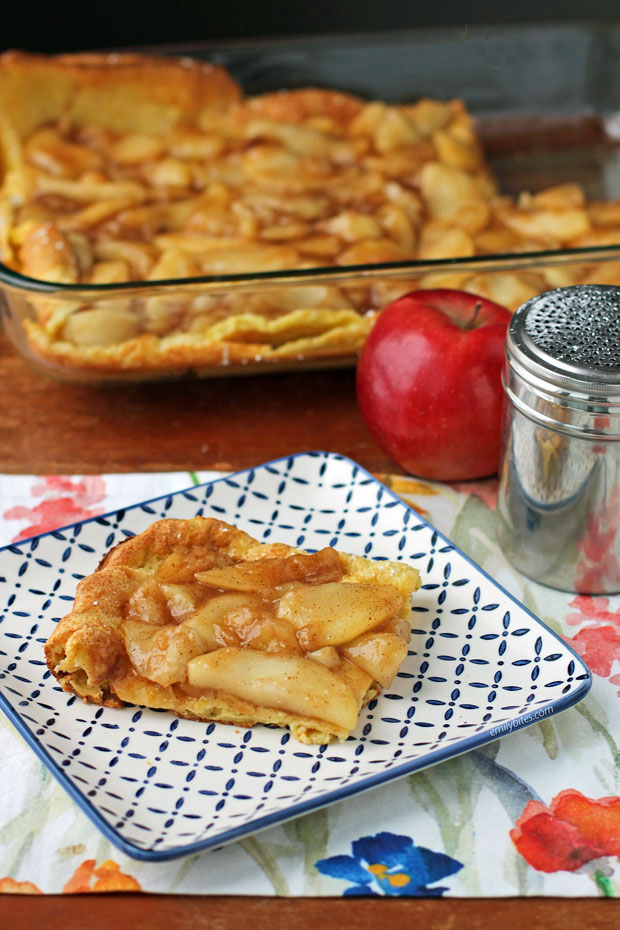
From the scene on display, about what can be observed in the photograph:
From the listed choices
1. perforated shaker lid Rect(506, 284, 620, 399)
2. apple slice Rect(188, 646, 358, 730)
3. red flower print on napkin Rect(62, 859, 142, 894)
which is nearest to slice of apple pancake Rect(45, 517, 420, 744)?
apple slice Rect(188, 646, 358, 730)

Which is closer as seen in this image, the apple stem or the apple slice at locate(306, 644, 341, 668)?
the apple slice at locate(306, 644, 341, 668)

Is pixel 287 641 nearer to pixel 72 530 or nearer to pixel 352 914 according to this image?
pixel 352 914

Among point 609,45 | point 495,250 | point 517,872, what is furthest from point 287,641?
point 609,45

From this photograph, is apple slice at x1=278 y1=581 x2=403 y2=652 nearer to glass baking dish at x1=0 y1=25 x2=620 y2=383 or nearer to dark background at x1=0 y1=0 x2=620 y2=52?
glass baking dish at x1=0 y1=25 x2=620 y2=383

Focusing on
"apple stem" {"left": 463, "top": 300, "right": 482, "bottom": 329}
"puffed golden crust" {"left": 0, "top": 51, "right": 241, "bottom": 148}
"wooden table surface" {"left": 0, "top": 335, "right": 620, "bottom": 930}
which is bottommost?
"wooden table surface" {"left": 0, "top": 335, "right": 620, "bottom": 930}

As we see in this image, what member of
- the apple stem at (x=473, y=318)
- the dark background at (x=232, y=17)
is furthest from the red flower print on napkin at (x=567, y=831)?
the dark background at (x=232, y=17)

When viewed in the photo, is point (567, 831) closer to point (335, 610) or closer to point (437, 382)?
point (335, 610)

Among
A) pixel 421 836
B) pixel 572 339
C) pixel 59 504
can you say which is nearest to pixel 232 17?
pixel 59 504

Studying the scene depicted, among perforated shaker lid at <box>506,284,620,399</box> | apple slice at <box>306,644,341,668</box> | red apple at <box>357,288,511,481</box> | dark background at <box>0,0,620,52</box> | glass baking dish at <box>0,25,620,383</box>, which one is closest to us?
apple slice at <box>306,644,341,668</box>
